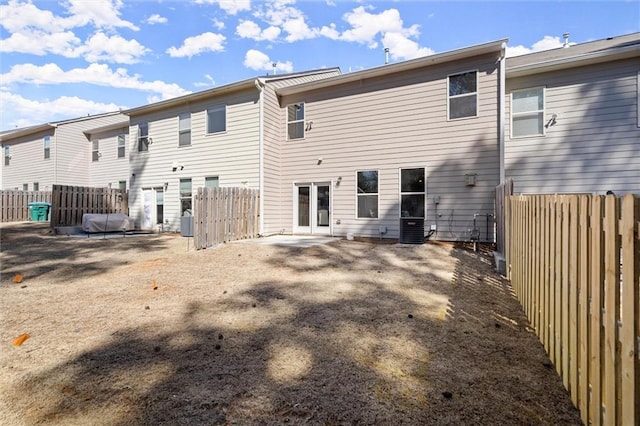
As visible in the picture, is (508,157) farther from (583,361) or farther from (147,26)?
(147,26)

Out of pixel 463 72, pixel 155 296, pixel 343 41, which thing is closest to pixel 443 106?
pixel 463 72

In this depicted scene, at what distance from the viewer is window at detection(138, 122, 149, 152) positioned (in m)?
14.8

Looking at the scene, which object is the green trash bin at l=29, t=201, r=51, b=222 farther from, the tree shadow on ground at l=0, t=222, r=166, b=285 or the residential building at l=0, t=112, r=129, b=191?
the tree shadow on ground at l=0, t=222, r=166, b=285

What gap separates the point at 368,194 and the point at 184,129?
8.26 metres

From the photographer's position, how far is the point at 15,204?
56.2 feet

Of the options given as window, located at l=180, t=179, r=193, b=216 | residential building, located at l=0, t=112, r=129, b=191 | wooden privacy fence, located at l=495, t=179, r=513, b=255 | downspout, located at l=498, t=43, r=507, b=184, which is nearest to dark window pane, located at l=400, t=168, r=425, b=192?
downspout, located at l=498, t=43, r=507, b=184

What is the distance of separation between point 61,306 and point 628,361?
547 centimetres

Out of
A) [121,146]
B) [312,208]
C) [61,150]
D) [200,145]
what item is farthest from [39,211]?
[312,208]

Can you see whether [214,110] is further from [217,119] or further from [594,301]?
[594,301]

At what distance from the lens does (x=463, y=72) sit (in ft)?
31.6

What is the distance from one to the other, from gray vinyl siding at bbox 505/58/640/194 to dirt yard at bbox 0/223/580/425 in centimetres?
530

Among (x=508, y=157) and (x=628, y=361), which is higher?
(x=508, y=157)

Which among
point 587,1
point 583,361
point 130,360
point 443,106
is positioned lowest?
point 130,360

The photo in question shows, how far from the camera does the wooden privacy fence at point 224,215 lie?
8.57 metres
